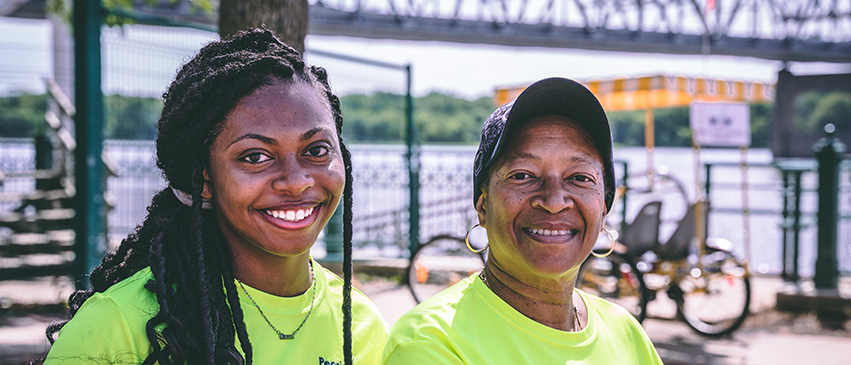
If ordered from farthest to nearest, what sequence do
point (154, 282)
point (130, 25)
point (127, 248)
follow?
point (130, 25) → point (127, 248) → point (154, 282)

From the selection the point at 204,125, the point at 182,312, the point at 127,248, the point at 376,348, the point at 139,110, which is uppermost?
the point at 139,110

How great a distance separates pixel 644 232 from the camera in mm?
6121

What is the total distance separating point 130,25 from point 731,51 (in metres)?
38.1

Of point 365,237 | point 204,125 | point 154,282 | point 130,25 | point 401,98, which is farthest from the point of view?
point 365,237

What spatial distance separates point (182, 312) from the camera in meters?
1.54

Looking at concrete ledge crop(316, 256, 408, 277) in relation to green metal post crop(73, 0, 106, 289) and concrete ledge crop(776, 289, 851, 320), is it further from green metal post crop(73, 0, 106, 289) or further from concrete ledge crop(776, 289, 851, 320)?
concrete ledge crop(776, 289, 851, 320)

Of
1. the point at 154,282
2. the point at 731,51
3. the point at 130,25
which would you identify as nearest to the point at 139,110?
the point at 130,25

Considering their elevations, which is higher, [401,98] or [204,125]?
[401,98]

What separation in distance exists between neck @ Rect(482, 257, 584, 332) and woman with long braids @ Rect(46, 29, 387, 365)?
0.45 m

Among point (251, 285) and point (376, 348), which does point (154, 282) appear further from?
point (376, 348)

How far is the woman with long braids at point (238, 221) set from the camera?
1.58 meters

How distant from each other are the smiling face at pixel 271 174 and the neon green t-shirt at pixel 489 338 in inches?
15.3

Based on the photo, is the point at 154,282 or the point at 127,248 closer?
the point at 154,282

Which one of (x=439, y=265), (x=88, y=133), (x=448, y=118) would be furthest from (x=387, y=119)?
(x=88, y=133)
